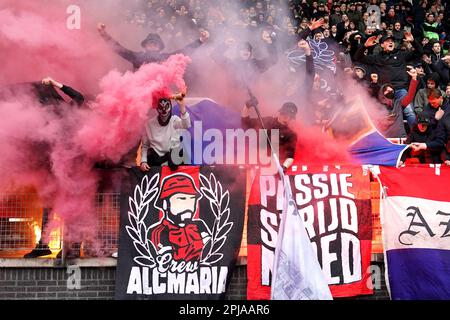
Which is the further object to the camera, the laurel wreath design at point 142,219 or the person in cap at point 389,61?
the person in cap at point 389,61

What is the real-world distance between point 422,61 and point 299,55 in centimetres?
260

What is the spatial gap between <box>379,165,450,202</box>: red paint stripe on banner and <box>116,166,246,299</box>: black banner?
175 centimetres

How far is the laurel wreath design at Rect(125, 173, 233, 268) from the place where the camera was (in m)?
7.17

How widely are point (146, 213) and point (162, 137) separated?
93cm

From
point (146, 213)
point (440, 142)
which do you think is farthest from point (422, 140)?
point (146, 213)

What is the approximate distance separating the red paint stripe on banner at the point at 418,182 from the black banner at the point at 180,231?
1.75 meters

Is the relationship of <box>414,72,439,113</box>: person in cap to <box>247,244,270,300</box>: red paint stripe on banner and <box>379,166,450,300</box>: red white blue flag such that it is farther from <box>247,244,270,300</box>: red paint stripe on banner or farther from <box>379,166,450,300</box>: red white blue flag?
<box>247,244,270,300</box>: red paint stripe on banner

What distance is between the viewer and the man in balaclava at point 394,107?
8805 mm

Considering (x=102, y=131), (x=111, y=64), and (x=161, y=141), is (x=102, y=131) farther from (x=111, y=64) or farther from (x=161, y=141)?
(x=111, y=64)

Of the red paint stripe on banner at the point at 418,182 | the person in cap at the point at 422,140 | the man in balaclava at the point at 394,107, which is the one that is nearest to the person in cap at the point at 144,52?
the man in balaclava at the point at 394,107

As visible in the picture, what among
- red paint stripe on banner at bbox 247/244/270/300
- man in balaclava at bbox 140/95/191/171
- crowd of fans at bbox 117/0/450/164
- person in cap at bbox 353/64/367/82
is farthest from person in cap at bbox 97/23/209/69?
person in cap at bbox 353/64/367/82

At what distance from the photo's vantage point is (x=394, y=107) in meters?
9.05

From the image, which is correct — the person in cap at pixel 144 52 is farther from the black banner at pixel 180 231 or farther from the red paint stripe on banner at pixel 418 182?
the red paint stripe on banner at pixel 418 182

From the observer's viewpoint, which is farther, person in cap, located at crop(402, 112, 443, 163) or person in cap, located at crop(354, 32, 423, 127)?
person in cap, located at crop(354, 32, 423, 127)
